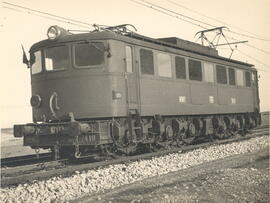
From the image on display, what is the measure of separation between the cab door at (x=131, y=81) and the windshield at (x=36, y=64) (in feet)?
7.70

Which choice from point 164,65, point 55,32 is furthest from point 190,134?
point 55,32

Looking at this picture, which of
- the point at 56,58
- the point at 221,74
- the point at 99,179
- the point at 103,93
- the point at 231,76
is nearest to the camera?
the point at 99,179

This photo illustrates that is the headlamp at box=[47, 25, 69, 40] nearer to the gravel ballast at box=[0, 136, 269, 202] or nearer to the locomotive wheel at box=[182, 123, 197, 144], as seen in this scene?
Answer: the gravel ballast at box=[0, 136, 269, 202]

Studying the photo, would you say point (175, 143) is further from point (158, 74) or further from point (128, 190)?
point (128, 190)

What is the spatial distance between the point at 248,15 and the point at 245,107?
32.9 ft

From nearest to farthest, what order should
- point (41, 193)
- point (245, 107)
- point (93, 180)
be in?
point (41, 193)
point (93, 180)
point (245, 107)

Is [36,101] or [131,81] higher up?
[131,81]

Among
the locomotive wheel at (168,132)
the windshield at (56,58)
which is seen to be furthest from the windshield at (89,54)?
the locomotive wheel at (168,132)

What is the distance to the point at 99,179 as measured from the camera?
8430mm

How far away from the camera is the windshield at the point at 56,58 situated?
10.9m

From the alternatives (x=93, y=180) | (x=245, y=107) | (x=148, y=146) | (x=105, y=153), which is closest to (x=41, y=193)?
(x=93, y=180)

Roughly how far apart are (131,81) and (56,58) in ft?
6.67

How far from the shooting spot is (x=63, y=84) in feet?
35.3

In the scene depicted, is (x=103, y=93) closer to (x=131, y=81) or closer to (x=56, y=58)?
(x=131, y=81)
